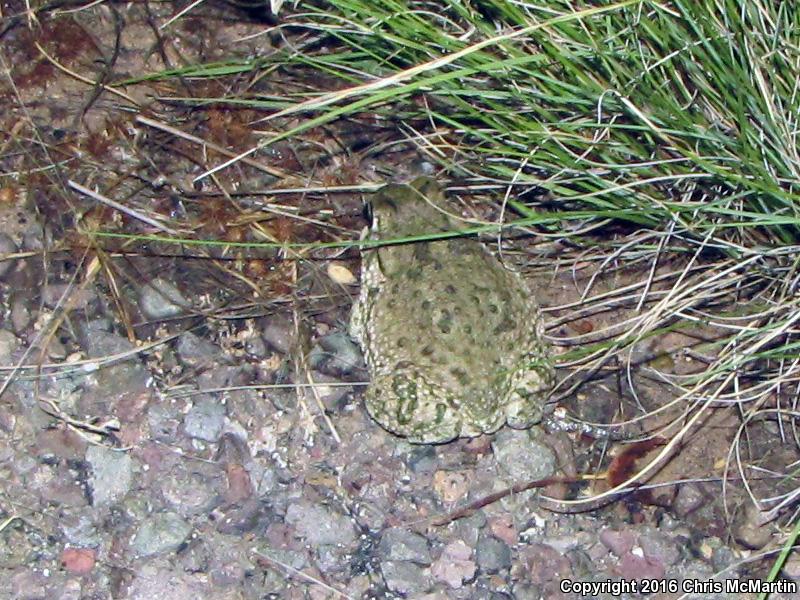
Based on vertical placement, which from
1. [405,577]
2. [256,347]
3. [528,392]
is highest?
[256,347]

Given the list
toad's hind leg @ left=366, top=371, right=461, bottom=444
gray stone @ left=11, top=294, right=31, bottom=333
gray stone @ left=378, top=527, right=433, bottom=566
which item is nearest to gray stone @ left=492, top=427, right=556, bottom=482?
toad's hind leg @ left=366, top=371, right=461, bottom=444

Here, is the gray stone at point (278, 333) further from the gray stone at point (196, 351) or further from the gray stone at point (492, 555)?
the gray stone at point (492, 555)

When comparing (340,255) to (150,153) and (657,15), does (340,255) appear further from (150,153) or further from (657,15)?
(657,15)

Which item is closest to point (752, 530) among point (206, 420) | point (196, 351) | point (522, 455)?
point (522, 455)

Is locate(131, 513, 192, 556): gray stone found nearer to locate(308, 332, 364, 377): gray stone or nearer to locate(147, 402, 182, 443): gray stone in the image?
locate(147, 402, 182, 443): gray stone

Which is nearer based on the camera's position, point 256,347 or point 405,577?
point 405,577

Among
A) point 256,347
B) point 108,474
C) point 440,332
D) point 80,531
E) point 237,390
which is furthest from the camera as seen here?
point 256,347

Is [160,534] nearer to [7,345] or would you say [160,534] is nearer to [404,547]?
[404,547]
